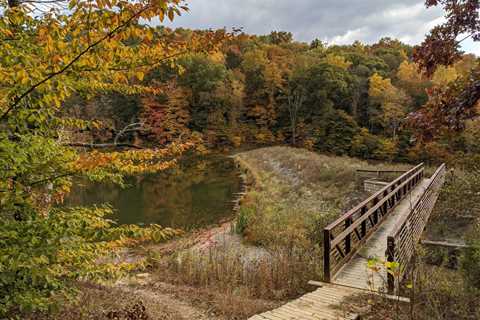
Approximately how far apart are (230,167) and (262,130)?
55.6ft

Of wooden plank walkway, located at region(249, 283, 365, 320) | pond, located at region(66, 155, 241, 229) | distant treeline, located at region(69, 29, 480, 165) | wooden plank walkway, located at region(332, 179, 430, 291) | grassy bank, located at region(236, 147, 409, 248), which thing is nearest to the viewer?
wooden plank walkway, located at region(249, 283, 365, 320)

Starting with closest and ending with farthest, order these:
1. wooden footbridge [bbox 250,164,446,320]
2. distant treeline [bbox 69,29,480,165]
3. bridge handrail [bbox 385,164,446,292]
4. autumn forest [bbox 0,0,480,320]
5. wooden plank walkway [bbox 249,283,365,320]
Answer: autumn forest [bbox 0,0,480,320], wooden plank walkway [bbox 249,283,365,320], wooden footbridge [bbox 250,164,446,320], bridge handrail [bbox 385,164,446,292], distant treeline [bbox 69,29,480,165]

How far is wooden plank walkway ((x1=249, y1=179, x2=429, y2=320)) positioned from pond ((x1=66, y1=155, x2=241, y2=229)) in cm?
878

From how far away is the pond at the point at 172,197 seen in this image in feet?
55.1

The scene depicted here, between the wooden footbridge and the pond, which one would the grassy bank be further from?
the wooden footbridge

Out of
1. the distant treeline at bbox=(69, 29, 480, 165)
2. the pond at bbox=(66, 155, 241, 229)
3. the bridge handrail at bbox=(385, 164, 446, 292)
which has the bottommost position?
the pond at bbox=(66, 155, 241, 229)

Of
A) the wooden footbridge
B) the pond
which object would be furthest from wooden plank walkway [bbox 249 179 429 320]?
the pond

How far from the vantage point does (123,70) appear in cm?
360

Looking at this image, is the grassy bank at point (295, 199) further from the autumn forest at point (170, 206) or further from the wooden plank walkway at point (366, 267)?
the wooden plank walkway at point (366, 267)

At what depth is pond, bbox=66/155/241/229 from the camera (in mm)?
16797

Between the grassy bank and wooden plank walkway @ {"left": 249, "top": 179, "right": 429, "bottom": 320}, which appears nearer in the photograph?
wooden plank walkway @ {"left": 249, "top": 179, "right": 429, "bottom": 320}

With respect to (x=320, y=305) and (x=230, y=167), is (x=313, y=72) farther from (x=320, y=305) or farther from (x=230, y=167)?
(x=320, y=305)

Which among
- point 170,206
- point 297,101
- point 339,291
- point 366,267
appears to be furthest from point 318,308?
point 297,101

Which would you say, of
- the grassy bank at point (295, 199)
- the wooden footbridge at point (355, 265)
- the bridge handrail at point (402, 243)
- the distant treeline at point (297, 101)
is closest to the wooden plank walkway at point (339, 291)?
the wooden footbridge at point (355, 265)
